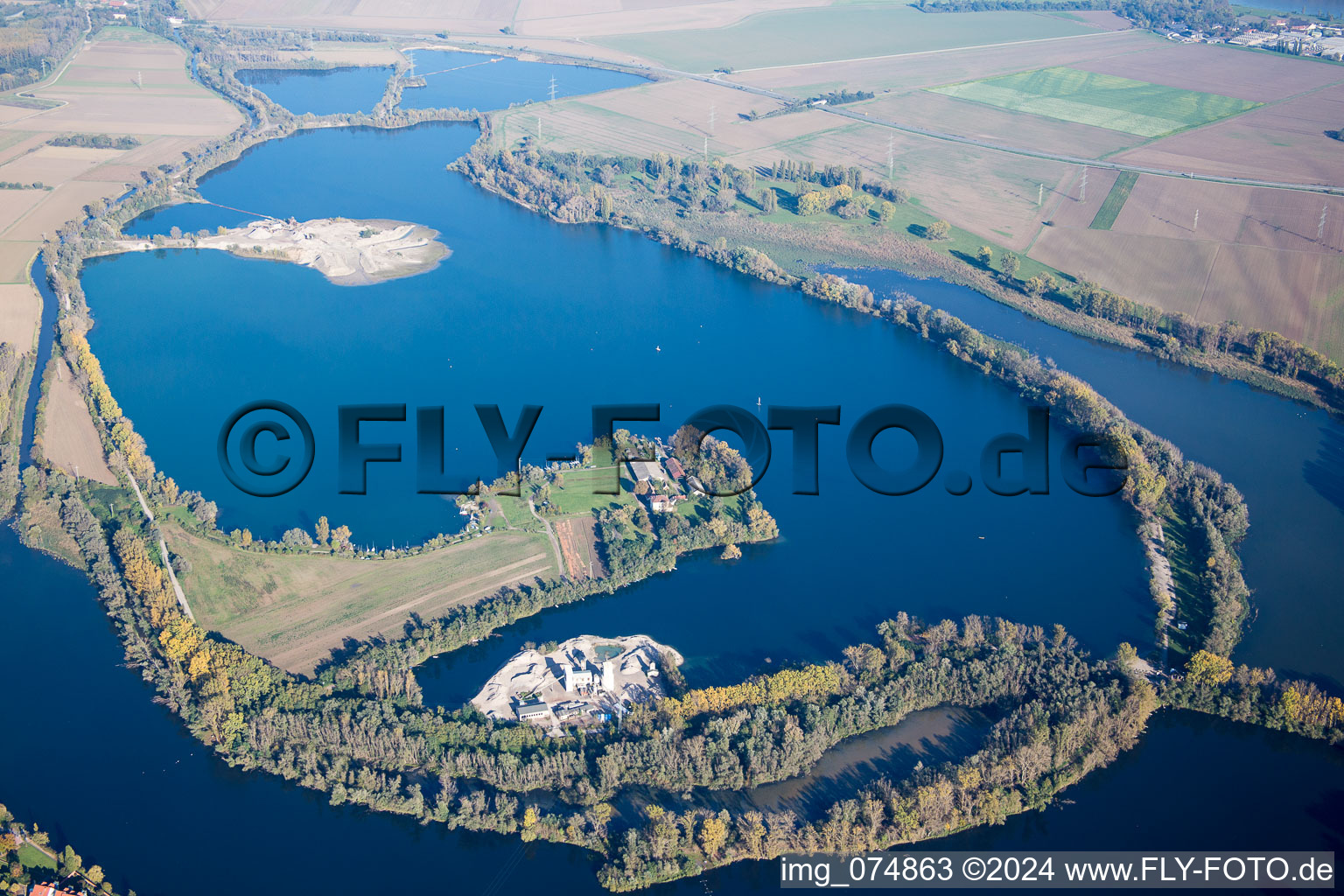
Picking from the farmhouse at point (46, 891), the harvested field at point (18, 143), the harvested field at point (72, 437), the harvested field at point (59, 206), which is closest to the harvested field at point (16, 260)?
the harvested field at point (59, 206)

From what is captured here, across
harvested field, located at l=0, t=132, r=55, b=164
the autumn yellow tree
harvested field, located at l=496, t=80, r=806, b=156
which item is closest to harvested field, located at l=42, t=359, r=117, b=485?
harvested field, located at l=0, t=132, r=55, b=164

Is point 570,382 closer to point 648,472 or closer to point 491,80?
point 648,472

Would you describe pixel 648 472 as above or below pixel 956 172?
below

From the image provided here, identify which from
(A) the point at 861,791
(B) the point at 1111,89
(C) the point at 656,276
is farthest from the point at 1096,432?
(B) the point at 1111,89

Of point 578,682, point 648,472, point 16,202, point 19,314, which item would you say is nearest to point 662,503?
point 648,472

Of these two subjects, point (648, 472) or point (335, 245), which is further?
point (335, 245)

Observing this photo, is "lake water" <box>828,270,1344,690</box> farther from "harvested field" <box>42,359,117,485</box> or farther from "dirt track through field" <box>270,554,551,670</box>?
"harvested field" <box>42,359,117,485</box>
